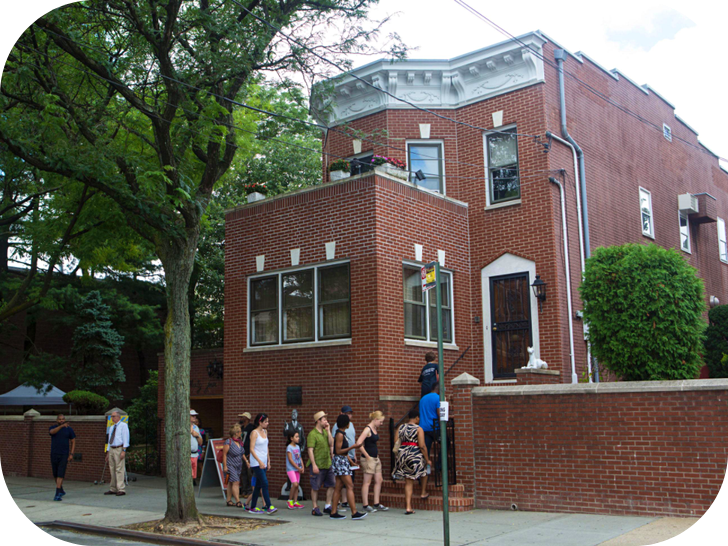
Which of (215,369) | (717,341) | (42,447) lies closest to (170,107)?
(215,369)

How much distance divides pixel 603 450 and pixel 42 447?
1714 cm

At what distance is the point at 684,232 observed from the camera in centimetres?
2172

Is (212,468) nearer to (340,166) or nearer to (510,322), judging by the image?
(340,166)

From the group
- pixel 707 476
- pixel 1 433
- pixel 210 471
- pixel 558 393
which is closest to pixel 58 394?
pixel 1 433

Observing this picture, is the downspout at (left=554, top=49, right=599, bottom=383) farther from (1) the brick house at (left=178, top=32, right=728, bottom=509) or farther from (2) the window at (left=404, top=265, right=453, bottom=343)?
(2) the window at (left=404, top=265, right=453, bottom=343)

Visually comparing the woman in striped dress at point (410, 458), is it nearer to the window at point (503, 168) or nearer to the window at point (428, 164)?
the window at point (503, 168)

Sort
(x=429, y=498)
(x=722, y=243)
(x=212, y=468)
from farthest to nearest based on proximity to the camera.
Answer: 1. (x=722, y=243)
2. (x=212, y=468)
3. (x=429, y=498)

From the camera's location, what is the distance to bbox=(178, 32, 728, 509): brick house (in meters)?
14.1

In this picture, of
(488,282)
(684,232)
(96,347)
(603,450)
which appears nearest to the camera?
(603,450)

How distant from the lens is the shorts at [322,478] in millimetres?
11766

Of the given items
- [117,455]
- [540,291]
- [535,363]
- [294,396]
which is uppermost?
[540,291]

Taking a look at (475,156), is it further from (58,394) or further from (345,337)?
(58,394)

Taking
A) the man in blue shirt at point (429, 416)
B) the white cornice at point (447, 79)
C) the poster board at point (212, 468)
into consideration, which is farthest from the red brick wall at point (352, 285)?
Answer: the white cornice at point (447, 79)

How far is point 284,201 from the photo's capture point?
15758 mm
